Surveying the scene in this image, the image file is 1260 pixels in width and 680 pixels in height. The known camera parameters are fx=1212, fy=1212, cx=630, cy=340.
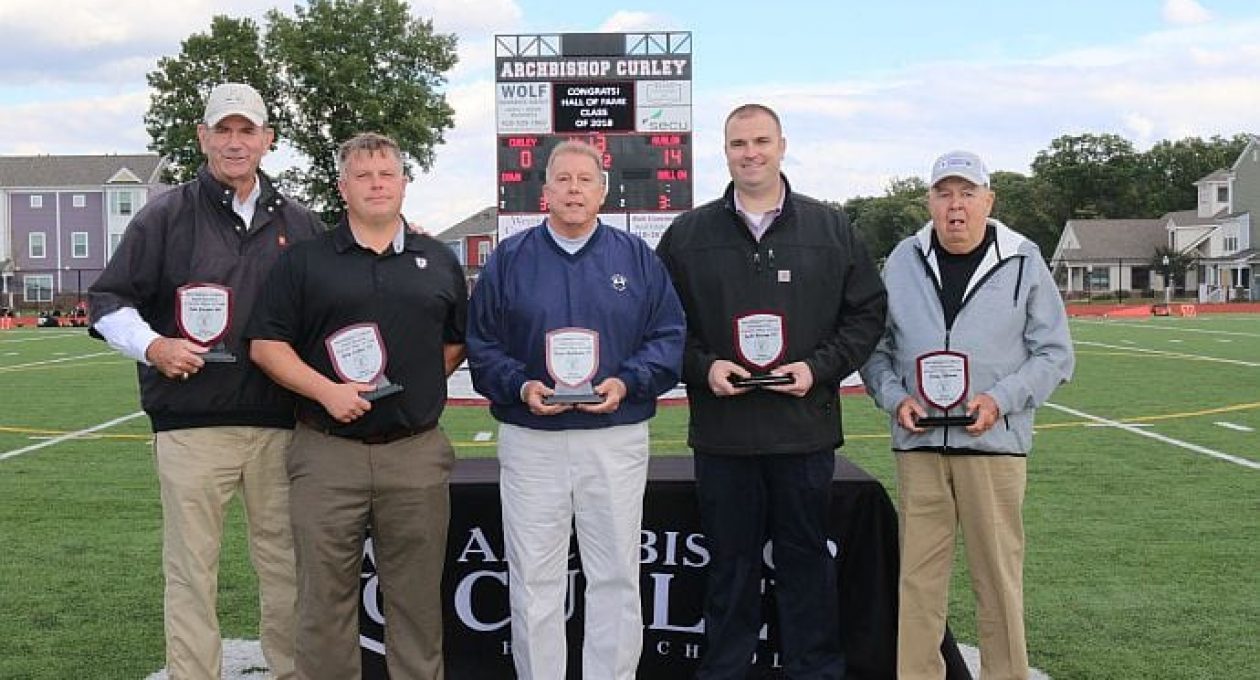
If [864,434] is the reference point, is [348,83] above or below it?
above

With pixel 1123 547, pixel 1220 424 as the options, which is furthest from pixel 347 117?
pixel 1123 547

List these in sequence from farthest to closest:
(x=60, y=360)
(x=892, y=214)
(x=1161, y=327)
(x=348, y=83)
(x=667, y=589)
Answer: (x=892, y=214), (x=348, y=83), (x=1161, y=327), (x=60, y=360), (x=667, y=589)

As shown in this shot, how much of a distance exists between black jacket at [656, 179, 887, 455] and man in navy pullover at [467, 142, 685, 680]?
189 mm

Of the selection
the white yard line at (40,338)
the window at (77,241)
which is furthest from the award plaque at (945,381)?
the window at (77,241)

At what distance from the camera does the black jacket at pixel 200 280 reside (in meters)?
3.90

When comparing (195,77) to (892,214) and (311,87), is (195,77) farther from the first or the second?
(892,214)

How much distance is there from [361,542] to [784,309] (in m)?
1.55

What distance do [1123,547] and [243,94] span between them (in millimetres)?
5278

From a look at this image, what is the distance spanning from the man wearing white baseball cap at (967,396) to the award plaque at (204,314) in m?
2.18

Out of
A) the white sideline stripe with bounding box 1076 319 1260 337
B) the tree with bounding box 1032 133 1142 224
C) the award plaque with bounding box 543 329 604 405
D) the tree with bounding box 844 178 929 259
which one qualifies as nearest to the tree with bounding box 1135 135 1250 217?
the tree with bounding box 1032 133 1142 224

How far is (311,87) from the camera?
5034 cm

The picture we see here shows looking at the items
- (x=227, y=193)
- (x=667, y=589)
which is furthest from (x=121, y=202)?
(x=667, y=589)

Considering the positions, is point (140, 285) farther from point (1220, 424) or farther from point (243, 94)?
point (1220, 424)

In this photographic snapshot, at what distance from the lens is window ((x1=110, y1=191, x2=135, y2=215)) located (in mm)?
64750
